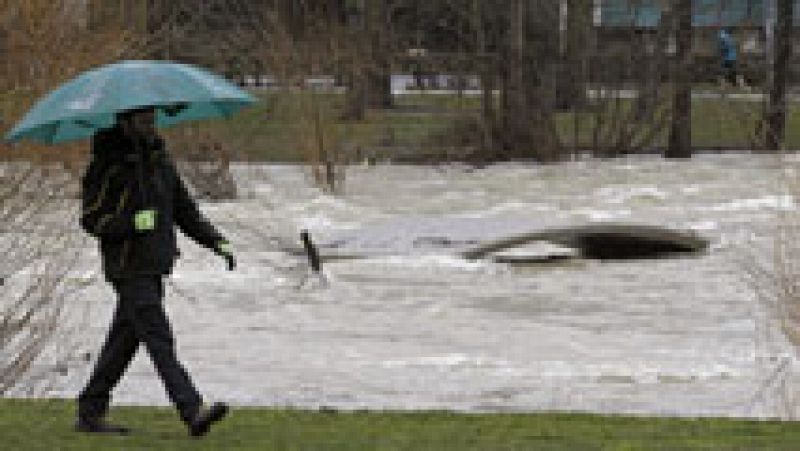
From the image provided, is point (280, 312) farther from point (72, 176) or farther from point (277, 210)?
point (277, 210)

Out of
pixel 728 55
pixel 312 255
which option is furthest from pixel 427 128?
pixel 312 255

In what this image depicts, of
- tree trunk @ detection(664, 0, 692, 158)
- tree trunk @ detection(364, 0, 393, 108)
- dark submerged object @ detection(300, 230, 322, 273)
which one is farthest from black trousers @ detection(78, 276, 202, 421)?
tree trunk @ detection(664, 0, 692, 158)

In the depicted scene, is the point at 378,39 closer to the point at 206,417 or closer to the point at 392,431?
the point at 392,431

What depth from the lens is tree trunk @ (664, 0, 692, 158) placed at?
A: 112 ft

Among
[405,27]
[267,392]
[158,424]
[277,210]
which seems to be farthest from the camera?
[405,27]

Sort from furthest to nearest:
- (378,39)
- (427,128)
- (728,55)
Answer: (427,128) < (728,55) < (378,39)

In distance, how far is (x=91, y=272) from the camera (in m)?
17.6

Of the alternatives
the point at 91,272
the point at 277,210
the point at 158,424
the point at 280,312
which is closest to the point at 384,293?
the point at 280,312

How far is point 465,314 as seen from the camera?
17578mm

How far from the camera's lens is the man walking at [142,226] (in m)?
8.70

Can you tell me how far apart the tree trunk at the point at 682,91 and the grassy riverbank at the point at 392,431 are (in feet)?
78.5

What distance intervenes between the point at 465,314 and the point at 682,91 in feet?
56.7

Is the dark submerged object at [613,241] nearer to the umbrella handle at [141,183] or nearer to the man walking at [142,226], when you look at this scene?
the man walking at [142,226]

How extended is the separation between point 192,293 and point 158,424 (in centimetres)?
898
